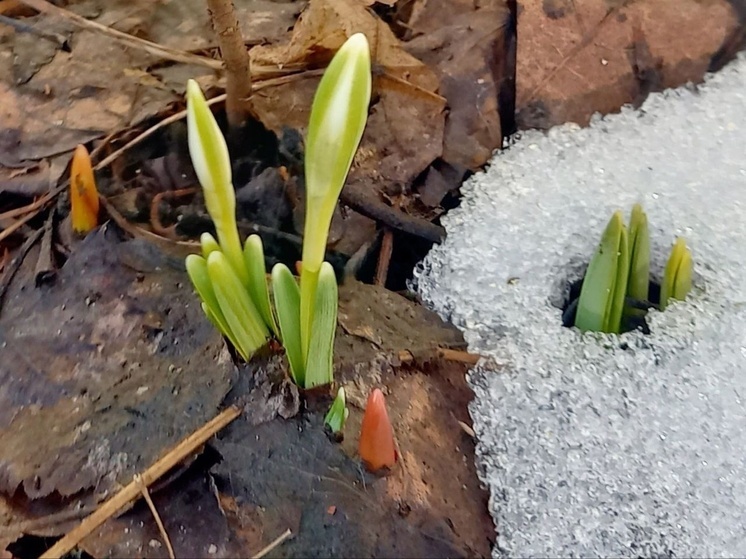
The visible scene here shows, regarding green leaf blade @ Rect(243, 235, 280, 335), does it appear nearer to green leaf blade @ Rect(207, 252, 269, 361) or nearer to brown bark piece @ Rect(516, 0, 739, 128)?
green leaf blade @ Rect(207, 252, 269, 361)

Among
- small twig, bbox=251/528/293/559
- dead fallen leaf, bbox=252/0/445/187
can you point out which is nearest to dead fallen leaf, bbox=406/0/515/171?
dead fallen leaf, bbox=252/0/445/187

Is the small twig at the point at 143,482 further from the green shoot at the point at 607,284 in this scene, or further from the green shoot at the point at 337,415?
the green shoot at the point at 607,284

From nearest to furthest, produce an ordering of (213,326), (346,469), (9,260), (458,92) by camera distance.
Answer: (346,469), (213,326), (9,260), (458,92)

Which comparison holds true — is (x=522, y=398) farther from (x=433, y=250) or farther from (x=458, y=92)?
(x=458, y=92)

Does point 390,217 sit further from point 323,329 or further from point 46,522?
→ point 46,522

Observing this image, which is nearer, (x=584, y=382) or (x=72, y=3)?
(x=584, y=382)

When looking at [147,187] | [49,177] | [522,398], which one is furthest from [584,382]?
[49,177]
